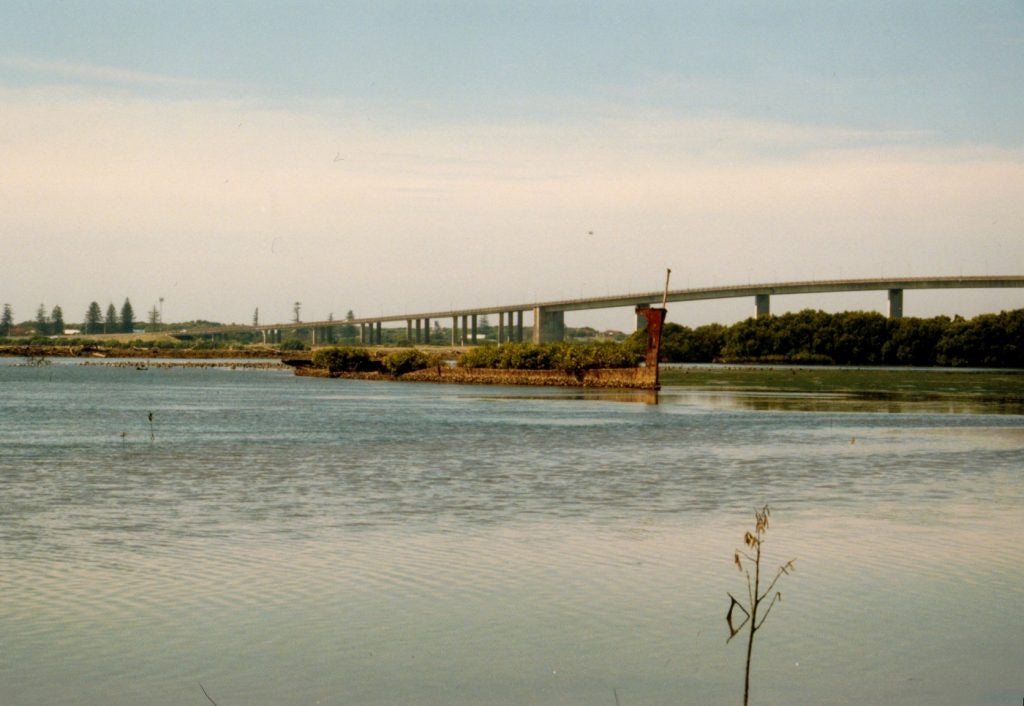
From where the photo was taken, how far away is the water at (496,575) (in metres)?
11.7

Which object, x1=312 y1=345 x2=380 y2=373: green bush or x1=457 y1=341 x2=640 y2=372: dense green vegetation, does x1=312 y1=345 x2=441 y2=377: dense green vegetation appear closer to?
x1=312 y1=345 x2=380 y2=373: green bush

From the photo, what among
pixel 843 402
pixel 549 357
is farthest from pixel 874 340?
pixel 843 402

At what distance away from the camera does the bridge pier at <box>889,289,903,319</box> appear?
163 m

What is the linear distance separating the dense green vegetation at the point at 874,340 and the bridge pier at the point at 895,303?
2.67 ft

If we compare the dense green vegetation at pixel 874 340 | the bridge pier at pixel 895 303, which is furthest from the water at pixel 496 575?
the bridge pier at pixel 895 303

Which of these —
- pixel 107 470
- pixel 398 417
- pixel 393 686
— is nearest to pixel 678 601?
pixel 393 686

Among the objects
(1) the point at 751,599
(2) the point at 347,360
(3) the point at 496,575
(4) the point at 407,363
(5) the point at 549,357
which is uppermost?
(5) the point at 549,357

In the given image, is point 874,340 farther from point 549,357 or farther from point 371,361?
point 549,357

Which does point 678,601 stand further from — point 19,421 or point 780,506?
point 19,421

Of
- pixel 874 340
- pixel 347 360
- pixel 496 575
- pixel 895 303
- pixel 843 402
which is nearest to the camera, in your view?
pixel 496 575

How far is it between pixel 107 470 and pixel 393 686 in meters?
20.6

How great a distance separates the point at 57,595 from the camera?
14852mm

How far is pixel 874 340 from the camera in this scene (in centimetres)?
16788

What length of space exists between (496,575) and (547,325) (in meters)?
162
